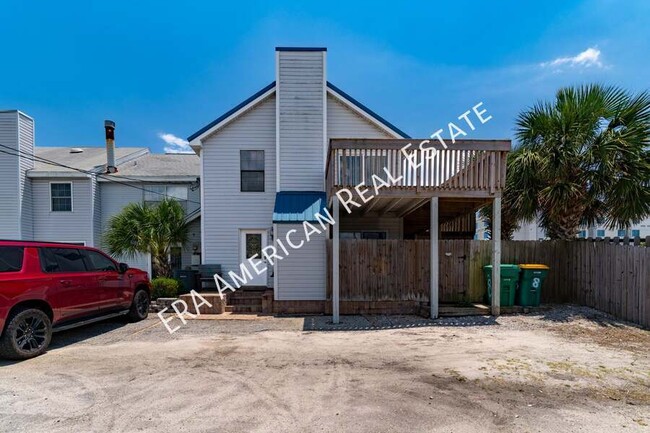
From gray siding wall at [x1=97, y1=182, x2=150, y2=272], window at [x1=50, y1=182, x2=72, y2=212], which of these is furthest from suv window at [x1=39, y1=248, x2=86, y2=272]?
window at [x1=50, y1=182, x2=72, y2=212]

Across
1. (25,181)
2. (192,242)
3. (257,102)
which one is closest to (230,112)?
(257,102)

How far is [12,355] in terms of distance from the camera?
17.4 feet

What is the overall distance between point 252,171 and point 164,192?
214 inches

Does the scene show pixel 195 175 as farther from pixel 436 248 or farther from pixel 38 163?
pixel 436 248

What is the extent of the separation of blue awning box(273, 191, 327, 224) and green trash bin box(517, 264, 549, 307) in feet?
18.4

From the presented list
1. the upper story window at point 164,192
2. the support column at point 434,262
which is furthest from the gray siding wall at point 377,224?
the upper story window at point 164,192

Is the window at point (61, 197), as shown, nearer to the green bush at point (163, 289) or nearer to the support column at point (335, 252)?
the green bush at point (163, 289)

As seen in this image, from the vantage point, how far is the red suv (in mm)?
5250

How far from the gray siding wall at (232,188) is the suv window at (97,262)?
367 cm

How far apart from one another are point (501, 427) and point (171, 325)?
7.35 m

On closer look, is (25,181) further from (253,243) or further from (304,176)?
(304,176)

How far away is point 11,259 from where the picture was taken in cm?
541

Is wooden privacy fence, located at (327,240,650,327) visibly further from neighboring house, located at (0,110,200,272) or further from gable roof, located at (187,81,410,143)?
neighboring house, located at (0,110,200,272)

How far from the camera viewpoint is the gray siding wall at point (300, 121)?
33.2 ft
